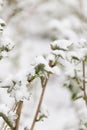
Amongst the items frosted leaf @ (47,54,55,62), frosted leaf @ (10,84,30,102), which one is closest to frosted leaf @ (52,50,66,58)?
frosted leaf @ (47,54,55,62)

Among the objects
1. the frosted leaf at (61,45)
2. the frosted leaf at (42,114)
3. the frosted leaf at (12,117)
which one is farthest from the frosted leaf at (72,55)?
the frosted leaf at (12,117)

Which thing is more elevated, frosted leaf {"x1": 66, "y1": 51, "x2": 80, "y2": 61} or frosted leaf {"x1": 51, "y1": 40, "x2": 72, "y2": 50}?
frosted leaf {"x1": 51, "y1": 40, "x2": 72, "y2": 50}

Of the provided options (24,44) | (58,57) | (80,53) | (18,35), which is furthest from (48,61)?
(24,44)

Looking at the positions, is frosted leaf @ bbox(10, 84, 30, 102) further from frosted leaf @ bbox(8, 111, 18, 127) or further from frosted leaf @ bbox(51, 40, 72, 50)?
frosted leaf @ bbox(51, 40, 72, 50)

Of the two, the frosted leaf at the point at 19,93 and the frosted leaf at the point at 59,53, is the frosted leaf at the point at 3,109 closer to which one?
the frosted leaf at the point at 19,93

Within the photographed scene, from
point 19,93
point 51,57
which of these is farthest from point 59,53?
point 19,93

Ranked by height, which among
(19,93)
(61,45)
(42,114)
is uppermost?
(61,45)

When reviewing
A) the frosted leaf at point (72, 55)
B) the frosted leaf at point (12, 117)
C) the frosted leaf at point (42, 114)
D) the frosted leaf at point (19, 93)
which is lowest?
the frosted leaf at point (42, 114)

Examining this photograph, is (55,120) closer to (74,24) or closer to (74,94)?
(74,24)

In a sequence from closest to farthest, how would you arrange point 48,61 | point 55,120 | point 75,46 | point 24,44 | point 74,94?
point 48,61, point 75,46, point 74,94, point 55,120, point 24,44

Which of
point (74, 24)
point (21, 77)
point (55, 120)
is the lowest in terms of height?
point (55, 120)

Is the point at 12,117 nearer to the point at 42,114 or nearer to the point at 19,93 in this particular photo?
the point at 19,93
